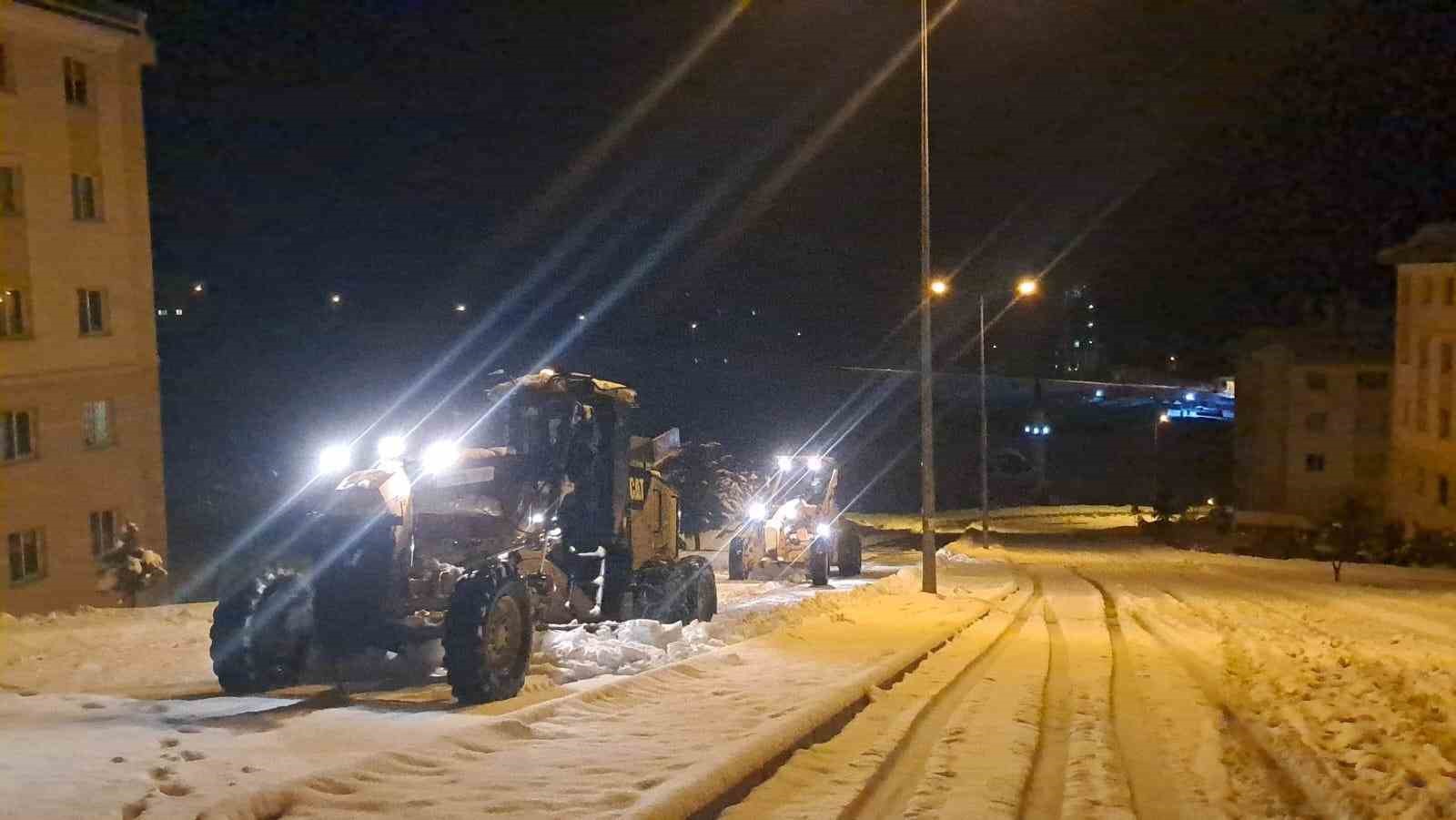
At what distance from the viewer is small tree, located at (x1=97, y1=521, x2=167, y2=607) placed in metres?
25.0

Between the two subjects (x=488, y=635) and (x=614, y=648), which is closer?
(x=488, y=635)

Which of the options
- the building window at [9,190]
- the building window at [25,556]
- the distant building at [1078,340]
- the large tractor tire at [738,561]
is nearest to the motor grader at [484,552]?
the large tractor tire at [738,561]

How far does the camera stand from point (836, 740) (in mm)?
9547

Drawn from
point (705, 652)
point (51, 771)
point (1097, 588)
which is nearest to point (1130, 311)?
point (1097, 588)

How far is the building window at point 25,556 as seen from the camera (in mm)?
27609

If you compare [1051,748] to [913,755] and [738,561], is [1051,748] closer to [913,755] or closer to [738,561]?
[913,755]

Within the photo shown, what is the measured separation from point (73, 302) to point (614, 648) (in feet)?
71.3

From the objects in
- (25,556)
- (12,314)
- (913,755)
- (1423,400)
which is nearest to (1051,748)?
(913,755)

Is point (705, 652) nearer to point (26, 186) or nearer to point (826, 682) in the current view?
point (826, 682)

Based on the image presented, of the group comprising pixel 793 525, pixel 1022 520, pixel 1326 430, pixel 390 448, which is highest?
pixel 390 448

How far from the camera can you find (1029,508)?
69188 millimetres

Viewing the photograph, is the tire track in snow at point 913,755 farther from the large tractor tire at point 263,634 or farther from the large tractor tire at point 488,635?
the large tractor tire at point 263,634

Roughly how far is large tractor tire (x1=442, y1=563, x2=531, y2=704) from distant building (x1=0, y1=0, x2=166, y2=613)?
1945cm

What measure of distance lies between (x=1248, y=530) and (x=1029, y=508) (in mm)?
16243
